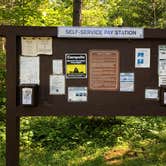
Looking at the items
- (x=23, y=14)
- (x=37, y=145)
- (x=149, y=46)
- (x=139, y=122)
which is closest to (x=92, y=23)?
(x=23, y=14)

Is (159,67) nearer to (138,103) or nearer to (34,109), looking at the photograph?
(138,103)

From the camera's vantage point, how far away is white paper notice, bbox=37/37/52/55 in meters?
5.95

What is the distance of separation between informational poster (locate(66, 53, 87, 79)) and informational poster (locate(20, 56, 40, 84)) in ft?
1.26

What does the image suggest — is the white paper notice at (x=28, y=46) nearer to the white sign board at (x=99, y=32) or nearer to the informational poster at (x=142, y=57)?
the white sign board at (x=99, y=32)

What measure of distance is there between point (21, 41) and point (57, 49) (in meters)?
0.45

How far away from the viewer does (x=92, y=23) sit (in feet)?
62.5

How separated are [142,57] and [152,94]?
1.57 feet

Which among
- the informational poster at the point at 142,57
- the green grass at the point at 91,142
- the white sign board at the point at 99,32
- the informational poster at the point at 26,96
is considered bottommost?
the green grass at the point at 91,142

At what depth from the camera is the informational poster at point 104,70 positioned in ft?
19.5

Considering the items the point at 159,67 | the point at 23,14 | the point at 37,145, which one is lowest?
the point at 37,145

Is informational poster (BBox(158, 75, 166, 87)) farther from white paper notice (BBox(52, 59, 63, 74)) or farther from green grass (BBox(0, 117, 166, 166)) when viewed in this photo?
green grass (BBox(0, 117, 166, 166))

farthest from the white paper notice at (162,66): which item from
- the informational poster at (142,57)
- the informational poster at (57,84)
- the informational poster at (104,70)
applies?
the informational poster at (57,84)

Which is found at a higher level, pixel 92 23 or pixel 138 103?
pixel 92 23

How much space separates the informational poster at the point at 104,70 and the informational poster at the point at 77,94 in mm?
106
